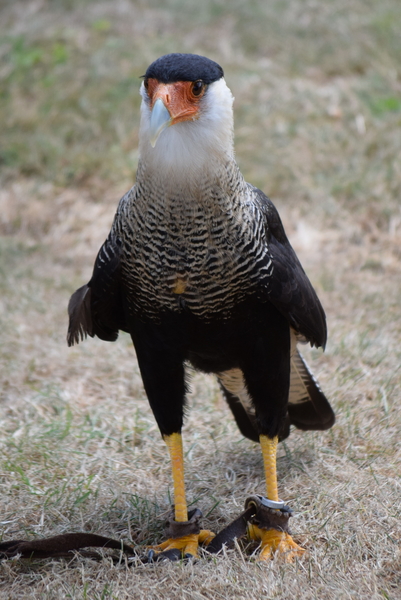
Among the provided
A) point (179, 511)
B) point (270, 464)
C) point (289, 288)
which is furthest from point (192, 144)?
point (179, 511)

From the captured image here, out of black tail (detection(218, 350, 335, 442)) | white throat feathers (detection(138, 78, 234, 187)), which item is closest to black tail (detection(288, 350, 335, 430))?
black tail (detection(218, 350, 335, 442))

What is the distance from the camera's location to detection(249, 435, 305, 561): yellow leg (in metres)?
2.78

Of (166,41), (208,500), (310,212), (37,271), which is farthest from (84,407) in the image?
(166,41)

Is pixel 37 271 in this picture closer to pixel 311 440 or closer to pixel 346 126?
pixel 311 440

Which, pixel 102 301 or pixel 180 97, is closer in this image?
pixel 180 97

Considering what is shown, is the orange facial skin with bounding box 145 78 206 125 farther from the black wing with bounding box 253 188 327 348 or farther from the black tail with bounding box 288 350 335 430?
the black tail with bounding box 288 350 335 430

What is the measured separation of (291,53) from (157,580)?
8.24m

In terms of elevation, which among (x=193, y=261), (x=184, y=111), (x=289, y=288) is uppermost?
(x=184, y=111)

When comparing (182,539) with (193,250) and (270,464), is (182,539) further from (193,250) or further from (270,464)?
(193,250)

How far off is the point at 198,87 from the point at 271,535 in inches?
72.8

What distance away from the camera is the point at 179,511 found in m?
2.99

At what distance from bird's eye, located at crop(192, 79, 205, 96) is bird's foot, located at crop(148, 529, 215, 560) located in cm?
183

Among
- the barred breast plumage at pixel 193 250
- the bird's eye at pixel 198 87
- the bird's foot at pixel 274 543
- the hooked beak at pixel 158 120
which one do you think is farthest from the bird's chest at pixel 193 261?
the bird's foot at pixel 274 543

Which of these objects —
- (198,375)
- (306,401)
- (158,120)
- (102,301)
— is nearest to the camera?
(158,120)
